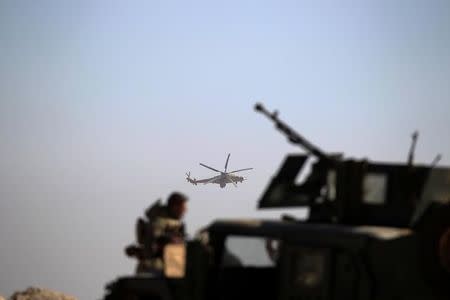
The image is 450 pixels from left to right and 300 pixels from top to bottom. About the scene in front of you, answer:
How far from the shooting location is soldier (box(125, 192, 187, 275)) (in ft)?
36.5

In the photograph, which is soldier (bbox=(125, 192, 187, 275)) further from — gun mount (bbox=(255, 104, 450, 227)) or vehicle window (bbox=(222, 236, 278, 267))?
gun mount (bbox=(255, 104, 450, 227))

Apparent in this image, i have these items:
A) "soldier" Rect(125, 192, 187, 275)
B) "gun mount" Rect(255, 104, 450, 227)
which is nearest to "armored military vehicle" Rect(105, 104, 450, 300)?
"gun mount" Rect(255, 104, 450, 227)

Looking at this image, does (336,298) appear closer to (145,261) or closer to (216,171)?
(145,261)

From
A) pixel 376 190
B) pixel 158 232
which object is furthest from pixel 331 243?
pixel 158 232

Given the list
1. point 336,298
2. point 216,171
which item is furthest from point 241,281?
point 216,171

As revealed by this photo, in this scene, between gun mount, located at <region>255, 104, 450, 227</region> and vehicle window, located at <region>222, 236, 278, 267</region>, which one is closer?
gun mount, located at <region>255, 104, 450, 227</region>

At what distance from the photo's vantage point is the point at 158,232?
11.4 meters

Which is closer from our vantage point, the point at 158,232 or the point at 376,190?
the point at 376,190

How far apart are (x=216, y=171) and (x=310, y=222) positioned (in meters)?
38.6

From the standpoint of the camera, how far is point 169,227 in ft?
38.0

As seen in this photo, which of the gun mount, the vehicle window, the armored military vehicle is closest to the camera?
the armored military vehicle

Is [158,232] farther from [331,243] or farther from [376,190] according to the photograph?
[331,243]

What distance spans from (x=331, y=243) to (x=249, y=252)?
5.70ft

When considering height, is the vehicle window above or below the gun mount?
below
